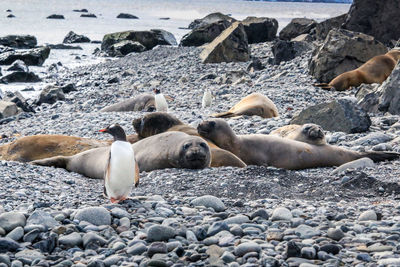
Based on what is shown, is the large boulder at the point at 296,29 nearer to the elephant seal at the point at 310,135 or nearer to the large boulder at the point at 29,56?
the large boulder at the point at 29,56

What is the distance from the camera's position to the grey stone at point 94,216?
13.8ft

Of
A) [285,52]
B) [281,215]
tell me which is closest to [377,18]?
Result: [285,52]

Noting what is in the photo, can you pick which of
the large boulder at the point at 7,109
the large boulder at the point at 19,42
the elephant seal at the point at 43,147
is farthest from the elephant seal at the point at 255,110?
the large boulder at the point at 19,42

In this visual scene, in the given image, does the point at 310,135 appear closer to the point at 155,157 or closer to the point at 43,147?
the point at 155,157

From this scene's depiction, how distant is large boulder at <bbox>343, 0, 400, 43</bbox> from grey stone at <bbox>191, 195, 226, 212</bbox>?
15193 mm

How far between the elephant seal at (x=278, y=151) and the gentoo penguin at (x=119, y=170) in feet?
7.80

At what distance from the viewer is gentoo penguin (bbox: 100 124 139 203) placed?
5195 mm

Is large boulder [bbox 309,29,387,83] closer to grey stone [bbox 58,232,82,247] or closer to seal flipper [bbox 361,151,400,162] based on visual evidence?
seal flipper [bbox 361,151,400,162]

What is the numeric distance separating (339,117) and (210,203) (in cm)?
450

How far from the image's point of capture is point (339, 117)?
880cm

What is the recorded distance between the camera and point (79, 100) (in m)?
16.0

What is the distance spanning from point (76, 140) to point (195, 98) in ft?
21.4

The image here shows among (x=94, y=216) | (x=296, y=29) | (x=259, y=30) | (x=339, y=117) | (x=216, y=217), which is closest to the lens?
(x=94, y=216)

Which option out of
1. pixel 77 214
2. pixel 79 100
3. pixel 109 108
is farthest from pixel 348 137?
pixel 79 100
